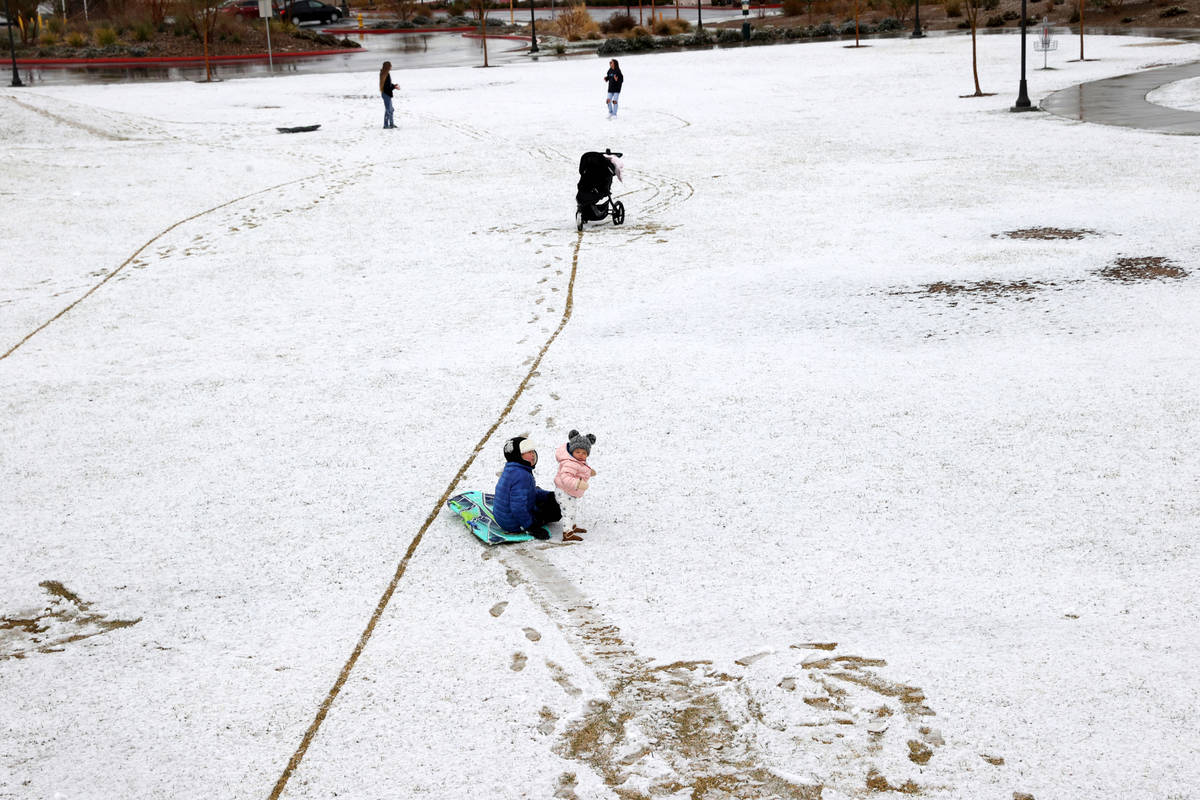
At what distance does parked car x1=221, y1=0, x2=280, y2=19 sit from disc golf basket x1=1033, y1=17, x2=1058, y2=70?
3260cm

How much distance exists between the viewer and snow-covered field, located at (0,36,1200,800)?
17.3ft

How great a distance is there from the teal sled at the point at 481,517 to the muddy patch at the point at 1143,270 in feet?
24.2

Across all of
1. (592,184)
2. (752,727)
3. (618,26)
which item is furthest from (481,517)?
(618,26)

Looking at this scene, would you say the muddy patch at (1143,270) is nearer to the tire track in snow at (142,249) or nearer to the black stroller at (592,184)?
the black stroller at (592,184)

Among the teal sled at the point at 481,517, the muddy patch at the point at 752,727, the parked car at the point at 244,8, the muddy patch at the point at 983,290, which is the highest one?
the parked car at the point at 244,8

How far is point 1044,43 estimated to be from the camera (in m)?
30.2

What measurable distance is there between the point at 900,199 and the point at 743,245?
119 inches

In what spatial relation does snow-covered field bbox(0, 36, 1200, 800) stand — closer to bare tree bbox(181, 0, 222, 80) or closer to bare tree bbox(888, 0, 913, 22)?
bare tree bbox(181, 0, 222, 80)

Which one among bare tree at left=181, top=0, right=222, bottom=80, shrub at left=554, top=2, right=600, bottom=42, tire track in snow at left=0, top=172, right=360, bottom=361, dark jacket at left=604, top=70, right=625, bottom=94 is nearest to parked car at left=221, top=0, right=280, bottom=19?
bare tree at left=181, top=0, right=222, bottom=80

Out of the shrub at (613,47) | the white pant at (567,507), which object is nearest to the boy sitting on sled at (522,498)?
the white pant at (567,507)

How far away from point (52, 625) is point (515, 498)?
2706mm

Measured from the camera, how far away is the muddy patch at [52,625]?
6.32m

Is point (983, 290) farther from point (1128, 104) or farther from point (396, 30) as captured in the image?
point (396, 30)

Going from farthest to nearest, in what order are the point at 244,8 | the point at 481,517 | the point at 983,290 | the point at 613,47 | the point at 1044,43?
the point at 244,8 → the point at 613,47 → the point at 1044,43 → the point at 983,290 → the point at 481,517
